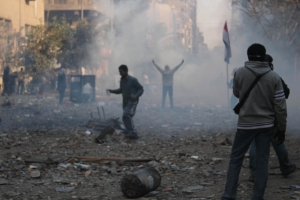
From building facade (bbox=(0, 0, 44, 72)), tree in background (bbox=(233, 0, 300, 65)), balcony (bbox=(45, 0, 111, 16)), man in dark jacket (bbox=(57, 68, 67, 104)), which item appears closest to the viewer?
man in dark jacket (bbox=(57, 68, 67, 104))

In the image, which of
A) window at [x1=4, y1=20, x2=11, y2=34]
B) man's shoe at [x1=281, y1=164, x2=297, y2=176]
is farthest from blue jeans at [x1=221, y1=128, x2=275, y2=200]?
window at [x1=4, y1=20, x2=11, y2=34]

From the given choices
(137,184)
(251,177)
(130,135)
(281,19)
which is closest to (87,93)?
(281,19)

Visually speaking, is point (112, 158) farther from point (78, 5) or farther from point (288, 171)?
point (78, 5)

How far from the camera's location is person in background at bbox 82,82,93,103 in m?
19.5

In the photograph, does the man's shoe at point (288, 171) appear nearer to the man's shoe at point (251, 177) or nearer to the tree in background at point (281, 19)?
the man's shoe at point (251, 177)

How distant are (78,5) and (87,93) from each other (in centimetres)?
2073

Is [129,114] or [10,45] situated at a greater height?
A: [10,45]

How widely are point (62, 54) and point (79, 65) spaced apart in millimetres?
2239

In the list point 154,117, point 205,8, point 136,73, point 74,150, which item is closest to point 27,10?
point 205,8

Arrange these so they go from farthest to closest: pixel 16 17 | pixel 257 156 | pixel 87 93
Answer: pixel 16 17 → pixel 87 93 → pixel 257 156

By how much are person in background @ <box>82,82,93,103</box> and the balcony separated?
18476 mm

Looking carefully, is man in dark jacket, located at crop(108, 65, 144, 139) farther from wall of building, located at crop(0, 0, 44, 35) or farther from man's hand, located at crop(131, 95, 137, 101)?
wall of building, located at crop(0, 0, 44, 35)

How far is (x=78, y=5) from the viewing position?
38719 mm

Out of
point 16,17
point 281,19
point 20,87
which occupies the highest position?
point 16,17
